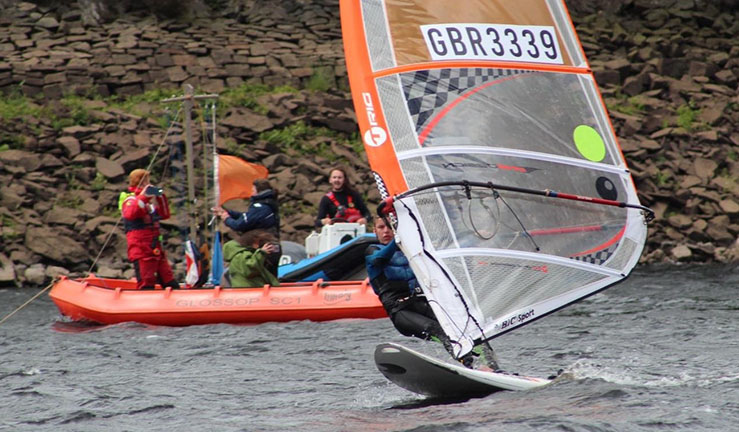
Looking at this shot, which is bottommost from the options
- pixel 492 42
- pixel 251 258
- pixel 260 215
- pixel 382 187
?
pixel 251 258

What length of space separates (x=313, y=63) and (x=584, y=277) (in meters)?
15.4

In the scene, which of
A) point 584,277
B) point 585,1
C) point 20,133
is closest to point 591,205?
point 584,277

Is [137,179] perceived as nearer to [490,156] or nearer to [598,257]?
[490,156]

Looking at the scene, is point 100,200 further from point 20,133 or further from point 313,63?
point 313,63

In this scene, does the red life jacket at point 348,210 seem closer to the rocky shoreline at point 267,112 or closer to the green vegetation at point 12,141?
the rocky shoreline at point 267,112

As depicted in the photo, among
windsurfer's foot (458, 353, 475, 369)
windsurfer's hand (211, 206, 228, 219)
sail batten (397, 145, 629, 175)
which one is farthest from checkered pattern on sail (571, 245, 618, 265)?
windsurfer's hand (211, 206, 228, 219)

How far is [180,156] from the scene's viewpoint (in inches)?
511

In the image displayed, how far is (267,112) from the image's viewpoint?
20.3 metres

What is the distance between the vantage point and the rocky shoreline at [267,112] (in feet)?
57.2

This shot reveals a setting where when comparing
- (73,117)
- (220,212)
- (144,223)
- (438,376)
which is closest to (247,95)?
(73,117)

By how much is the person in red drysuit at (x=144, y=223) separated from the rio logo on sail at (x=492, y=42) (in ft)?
15.7

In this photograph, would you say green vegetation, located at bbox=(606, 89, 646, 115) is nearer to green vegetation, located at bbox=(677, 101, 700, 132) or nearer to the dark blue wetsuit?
green vegetation, located at bbox=(677, 101, 700, 132)

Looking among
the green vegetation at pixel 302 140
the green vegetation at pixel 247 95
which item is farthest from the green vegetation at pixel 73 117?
the green vegetation at pixel 302 140

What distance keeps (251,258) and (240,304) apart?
467mm
